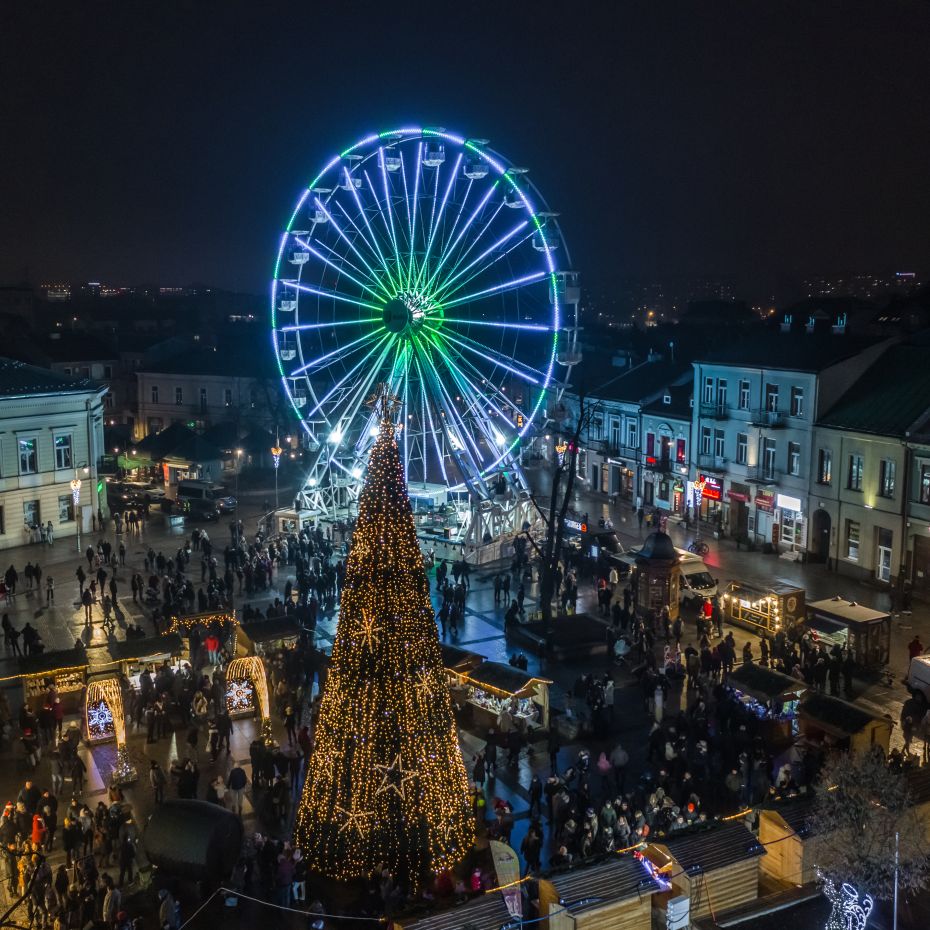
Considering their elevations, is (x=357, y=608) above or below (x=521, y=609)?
above

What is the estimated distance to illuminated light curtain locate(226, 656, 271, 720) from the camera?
24.2m

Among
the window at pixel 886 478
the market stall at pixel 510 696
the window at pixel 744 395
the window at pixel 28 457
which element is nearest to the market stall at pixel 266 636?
the market stall at pixel 510 696

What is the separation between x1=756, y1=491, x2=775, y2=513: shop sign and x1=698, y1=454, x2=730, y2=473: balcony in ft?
9.01

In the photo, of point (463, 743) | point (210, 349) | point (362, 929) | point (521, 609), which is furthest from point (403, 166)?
point (210, 349)

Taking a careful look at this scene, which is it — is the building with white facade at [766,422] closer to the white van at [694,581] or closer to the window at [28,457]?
the white van at [694,581]

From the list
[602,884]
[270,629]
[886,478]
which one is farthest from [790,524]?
[602,884]

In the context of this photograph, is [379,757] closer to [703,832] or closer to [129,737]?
[703,832]

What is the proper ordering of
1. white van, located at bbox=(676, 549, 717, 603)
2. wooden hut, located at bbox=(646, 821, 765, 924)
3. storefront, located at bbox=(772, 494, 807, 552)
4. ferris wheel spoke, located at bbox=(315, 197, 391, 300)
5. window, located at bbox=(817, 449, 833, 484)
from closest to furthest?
wooden hut, located at bbox=(646, 821, 765, 924)
white van, located at bbox=(676, 549, 717, 603)
ferris wheel spoke, located at bbox=(315, 197, 391, 300)
window, located at bbox=(817, 449, 833, 484)
storefront, located at bbox=(772, 494, 807, 552)

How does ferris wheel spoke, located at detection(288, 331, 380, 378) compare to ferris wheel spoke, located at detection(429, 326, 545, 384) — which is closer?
ferris wheel spoke, located at detection(429, 326, 545, 384)

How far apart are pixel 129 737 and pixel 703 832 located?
48.3 feet

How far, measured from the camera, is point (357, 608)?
1547 cm

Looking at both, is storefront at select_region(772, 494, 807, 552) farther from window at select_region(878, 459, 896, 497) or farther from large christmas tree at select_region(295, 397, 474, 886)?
large christmas tree at select_region(295, 397, 474, 886)

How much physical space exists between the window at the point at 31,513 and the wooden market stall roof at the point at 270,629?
2190cm

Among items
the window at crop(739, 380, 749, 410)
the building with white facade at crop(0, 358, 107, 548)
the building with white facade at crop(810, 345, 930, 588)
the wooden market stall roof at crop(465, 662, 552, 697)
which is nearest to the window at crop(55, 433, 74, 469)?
the building with white facade at crop(0, 358, 107, 548)
